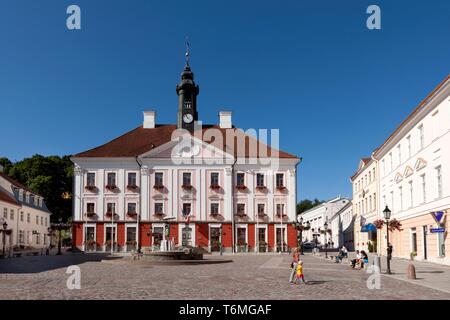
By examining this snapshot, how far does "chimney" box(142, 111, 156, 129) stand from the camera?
195ft

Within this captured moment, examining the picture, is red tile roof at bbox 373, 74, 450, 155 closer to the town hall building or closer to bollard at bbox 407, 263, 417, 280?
bollard at bbox 407, 263, 417, 280

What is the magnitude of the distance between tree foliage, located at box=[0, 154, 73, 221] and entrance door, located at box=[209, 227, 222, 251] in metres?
30.2

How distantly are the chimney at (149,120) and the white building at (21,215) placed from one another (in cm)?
1597

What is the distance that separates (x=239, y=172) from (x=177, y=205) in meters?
7.40

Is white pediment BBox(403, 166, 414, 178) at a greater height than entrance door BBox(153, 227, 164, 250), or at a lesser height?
greater

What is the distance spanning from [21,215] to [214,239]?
72.6 ft

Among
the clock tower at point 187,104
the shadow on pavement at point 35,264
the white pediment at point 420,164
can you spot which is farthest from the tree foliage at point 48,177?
the white pediment at point 420,164

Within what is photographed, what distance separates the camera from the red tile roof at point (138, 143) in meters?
53.8

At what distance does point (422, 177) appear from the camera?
3148cm

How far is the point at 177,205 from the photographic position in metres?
52.6

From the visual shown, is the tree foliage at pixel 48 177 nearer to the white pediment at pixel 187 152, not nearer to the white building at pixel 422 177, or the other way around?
the white pediment at pixel 187 152

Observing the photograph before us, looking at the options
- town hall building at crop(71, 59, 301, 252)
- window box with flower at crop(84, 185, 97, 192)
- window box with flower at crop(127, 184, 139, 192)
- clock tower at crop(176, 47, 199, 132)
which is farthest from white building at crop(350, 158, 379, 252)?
window box with flower at crop(84, 185, 97, 192)

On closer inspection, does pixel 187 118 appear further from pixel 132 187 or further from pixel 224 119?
pixel 132 187
